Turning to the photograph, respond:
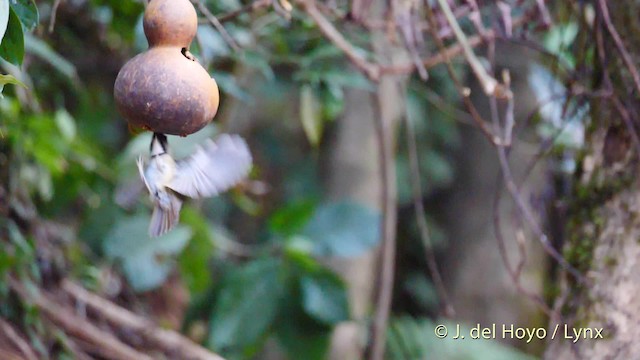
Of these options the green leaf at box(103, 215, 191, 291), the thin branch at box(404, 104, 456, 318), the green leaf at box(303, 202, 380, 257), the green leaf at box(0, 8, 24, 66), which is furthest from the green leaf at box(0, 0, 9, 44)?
the green leaf at box(303, 202, 380, 257)

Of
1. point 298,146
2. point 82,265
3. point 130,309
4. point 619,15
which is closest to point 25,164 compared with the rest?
point 82,265

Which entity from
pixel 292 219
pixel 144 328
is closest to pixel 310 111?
pixel 292 219

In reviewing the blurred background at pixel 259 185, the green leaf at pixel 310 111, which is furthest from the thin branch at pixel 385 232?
the green leaf at pixel 310 111

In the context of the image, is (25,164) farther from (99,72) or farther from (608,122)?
(608,122)

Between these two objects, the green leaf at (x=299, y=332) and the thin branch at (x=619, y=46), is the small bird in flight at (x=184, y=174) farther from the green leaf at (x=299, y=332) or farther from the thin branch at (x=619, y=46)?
the green leaf at (x=299, y=332)

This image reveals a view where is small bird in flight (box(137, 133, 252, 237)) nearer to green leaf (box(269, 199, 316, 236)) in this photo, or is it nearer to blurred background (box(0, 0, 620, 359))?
blurred background (box(0, 0, 620, 359))

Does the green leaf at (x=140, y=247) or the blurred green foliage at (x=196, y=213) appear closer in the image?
the blurred green foliage at (x=196, y=213)

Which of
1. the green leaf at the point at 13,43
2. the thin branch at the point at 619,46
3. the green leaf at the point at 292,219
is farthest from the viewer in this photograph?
the green leaf at the point at 292,219
